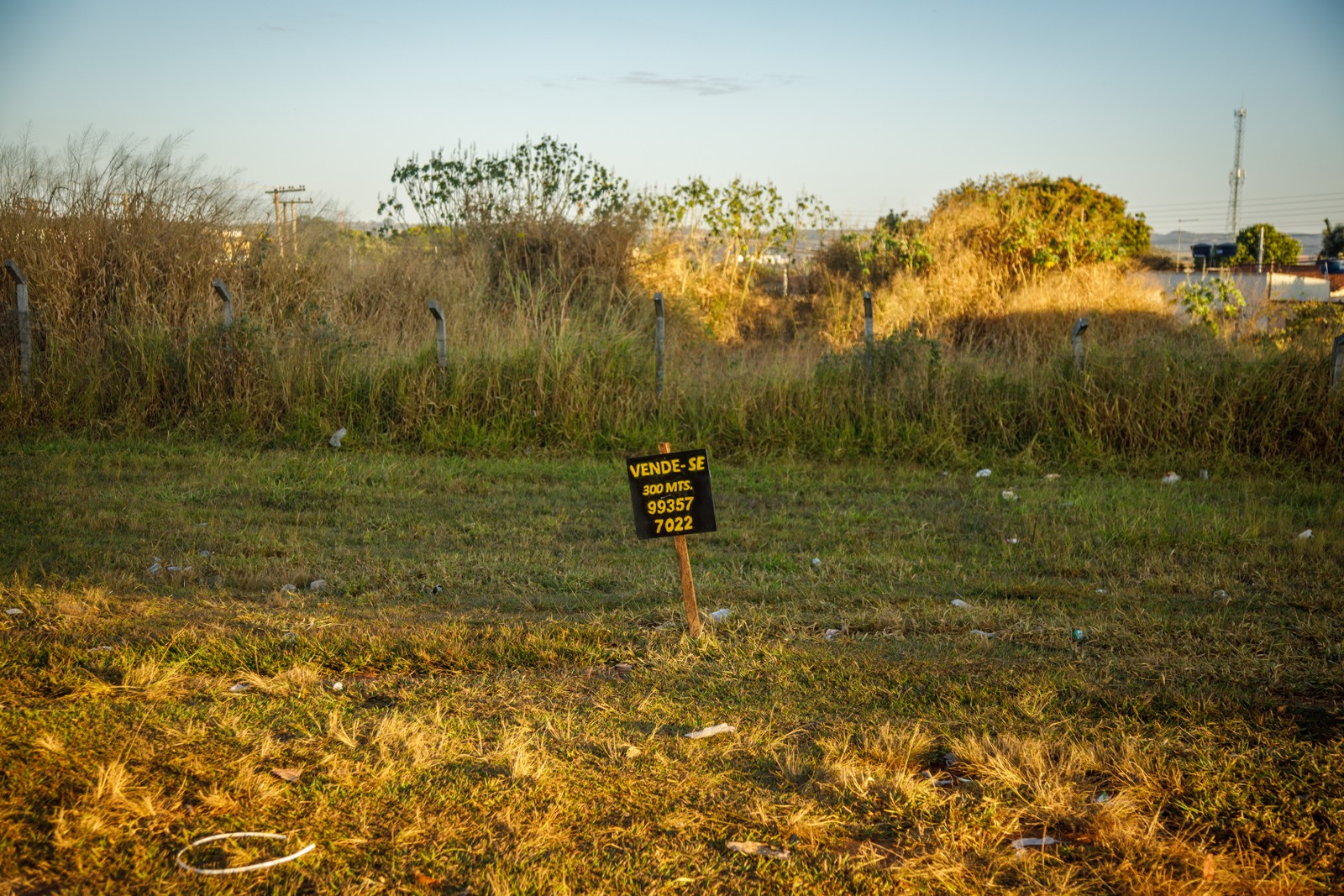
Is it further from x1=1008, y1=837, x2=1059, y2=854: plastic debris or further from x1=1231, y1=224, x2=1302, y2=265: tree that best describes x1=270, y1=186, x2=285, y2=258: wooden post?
x1=1231, y1=224, x2=1302, y2=265: tree

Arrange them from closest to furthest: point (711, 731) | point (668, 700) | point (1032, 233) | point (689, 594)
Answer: point (711, 731) < point (668, 700) < point (689, 594) < point (1032, 233)

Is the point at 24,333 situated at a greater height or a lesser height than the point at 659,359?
greater

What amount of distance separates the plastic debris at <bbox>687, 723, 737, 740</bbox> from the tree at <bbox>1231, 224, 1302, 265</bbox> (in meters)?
60.4

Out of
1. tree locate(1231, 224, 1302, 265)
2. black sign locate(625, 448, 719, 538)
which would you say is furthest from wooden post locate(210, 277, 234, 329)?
tree locate(1231, 224, 1302, 265)

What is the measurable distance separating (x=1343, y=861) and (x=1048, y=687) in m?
1.39

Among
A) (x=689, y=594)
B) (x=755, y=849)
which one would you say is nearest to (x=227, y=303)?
(x=689, y=594)

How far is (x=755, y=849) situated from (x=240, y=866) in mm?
1503

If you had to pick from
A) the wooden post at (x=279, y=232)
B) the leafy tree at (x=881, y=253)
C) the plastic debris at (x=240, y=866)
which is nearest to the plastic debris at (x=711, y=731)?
the plastic debris at (x=240, y=866)

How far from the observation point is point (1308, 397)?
10344 millimetres

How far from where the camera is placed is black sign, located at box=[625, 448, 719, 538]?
5133 mm

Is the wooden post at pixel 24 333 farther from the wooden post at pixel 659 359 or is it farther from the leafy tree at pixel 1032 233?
the leafy tree at pixel 1032 233

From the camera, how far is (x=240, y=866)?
3.00 m

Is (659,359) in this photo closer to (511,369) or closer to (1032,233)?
(511,369)

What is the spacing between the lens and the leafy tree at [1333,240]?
5647cm
